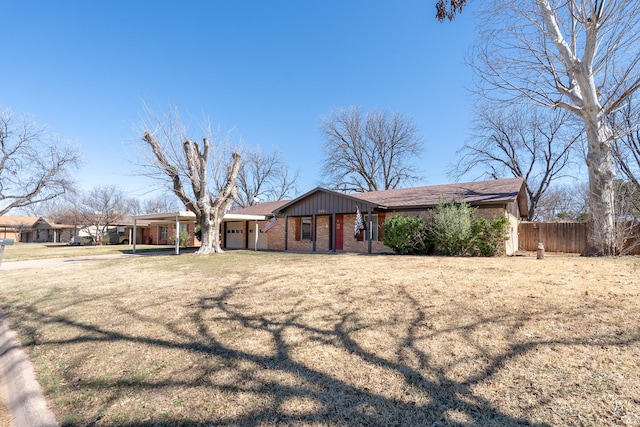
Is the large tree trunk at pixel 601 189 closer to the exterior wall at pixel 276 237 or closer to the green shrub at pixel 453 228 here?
the green shrub at pixel 453 228

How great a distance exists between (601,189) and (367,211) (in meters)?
8.86

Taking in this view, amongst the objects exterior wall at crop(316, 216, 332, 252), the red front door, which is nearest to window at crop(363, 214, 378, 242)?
the red front door

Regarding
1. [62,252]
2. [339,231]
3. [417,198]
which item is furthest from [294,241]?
[62,252]

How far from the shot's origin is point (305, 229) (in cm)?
1891

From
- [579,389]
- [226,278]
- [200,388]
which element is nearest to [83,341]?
[200,388]

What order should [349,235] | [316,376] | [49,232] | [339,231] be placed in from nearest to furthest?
Result: [316,376] → [349,235] → [339,231] → [49,232]

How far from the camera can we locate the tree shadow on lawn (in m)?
2.46

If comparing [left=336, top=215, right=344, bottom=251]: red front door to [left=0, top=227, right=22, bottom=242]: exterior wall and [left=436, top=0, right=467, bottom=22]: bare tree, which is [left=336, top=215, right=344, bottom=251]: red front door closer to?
[left=436, top=0, right=467, bottom=22]: bare tree

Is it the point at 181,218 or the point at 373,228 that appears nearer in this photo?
the point at 373,228

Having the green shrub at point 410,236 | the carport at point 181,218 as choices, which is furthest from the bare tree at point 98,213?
the green shrub at point 410,236

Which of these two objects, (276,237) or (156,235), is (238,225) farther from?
(156,235)

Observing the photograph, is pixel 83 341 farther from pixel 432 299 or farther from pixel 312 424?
pixel 432 299

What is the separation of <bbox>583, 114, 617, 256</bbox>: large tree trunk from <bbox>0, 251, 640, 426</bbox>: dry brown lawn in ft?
16.6

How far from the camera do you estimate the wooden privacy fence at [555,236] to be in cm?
1444
